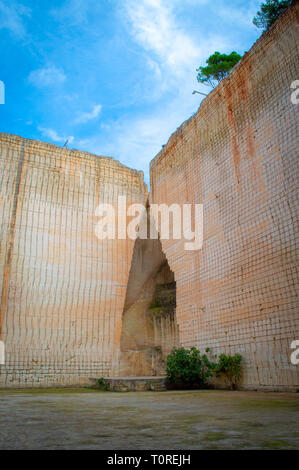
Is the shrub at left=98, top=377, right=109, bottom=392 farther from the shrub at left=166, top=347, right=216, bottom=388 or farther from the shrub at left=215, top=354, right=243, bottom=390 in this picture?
the shrub at left=215, top=354, right=243, bottom=390

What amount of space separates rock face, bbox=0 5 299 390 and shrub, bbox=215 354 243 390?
15 centimetres

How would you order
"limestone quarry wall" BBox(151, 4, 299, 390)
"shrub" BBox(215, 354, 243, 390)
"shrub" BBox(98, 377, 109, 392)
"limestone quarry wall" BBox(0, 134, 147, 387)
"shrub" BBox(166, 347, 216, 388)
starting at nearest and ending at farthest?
"limestone quarry wall" BBox(151, 4, 299, 390) < "shrub" BBox(215, 354, 243, 390) < "shrub" BBox(166, 347, 216, 388) < "shrub" BBox(98, 377, 109, 392) < "limestone quarry wall" BBox(0, 134, 147, 387)

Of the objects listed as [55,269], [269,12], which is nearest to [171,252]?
[55,269]

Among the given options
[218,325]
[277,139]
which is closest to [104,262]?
[218,325]

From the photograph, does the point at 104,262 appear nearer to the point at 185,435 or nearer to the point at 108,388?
the point at 108,388

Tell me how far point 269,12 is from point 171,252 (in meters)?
6.14

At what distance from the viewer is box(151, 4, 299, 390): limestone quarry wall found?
5.83 metres

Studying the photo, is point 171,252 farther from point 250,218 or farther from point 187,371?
point 187,371

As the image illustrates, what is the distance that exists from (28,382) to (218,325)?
4.63 metres

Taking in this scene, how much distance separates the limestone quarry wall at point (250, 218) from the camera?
5828 mm

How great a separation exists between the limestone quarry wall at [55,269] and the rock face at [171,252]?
0.03 meters

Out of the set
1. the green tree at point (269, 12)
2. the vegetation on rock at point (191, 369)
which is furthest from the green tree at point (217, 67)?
the vegetation on rock at point (191, 369)

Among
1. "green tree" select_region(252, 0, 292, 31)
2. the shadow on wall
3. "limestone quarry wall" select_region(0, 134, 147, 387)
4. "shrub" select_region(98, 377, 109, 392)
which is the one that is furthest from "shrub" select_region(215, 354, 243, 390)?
"green tree" select_region(252, 0, 292, 31)

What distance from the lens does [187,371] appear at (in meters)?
7.06
